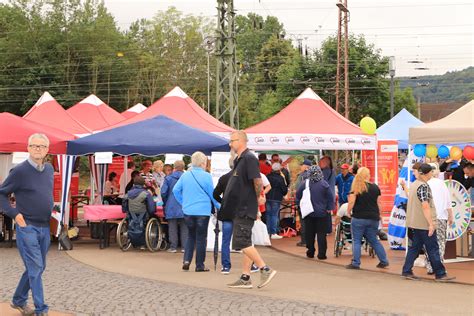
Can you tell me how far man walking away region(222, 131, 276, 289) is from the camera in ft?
34.8

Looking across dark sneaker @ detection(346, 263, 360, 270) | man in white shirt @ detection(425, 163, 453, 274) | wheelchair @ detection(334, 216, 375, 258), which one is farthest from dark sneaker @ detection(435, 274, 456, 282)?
wheelchair @ detection(334, 216, 375, 258)

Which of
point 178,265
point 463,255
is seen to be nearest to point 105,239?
point 178,265

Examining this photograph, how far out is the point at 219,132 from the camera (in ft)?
65.1

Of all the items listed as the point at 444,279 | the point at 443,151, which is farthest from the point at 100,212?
the point at 444,279

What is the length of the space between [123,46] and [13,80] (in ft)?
34.6

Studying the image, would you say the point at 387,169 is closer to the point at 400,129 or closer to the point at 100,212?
the point at 400,129

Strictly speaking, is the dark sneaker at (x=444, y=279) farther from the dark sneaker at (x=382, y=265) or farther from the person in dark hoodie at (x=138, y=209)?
the person in dark hoodie at (x=138, y=209)

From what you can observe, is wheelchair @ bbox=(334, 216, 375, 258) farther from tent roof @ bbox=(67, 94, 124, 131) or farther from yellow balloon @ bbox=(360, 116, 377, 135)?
tent roof @ bbox=(67, 94, 124, 131)

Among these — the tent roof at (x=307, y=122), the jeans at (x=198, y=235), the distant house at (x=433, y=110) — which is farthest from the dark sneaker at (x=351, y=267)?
the distant house at (x=433, y=110)

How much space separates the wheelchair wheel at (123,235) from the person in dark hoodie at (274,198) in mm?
3600

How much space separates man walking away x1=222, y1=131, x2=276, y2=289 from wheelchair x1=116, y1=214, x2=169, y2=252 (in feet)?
18.0

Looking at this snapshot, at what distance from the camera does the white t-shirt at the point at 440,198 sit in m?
12.3

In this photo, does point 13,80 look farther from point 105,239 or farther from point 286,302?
point 286,302

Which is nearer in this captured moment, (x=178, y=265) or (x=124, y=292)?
(x=124, y=292)
